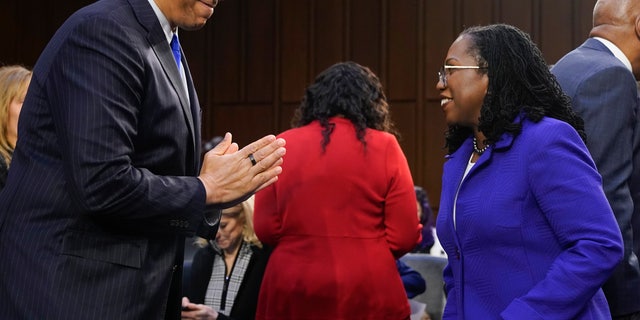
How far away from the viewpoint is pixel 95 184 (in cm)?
152

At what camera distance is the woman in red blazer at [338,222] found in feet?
10.0

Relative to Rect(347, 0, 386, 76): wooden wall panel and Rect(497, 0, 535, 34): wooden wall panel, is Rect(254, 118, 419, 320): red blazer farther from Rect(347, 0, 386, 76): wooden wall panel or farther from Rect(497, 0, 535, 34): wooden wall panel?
Rect(347, 0, 386, 76): wooden wall panel

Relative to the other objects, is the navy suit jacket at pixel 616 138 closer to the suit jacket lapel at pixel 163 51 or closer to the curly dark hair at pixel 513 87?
the curly dark hair at pixel 513 87

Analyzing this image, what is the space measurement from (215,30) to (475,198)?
664cm

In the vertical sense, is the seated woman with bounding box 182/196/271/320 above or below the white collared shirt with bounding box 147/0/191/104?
below

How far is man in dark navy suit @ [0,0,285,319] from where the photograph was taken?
1529 millimetres

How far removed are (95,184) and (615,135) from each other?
1275 millimetres

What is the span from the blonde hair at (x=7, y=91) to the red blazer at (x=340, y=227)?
0.95m

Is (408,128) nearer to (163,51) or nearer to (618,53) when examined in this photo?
(618,53)

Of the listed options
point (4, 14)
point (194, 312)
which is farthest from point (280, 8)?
point (194, 312)

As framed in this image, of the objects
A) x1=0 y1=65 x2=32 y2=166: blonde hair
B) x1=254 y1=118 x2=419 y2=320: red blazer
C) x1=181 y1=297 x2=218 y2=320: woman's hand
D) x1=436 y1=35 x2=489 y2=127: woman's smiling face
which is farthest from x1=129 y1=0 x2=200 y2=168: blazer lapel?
x1=181 y1=297 x2=218 y2=320: woman's hand

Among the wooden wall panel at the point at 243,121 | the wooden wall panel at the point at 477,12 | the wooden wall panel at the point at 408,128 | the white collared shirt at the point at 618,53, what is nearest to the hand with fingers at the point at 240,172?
the white collared shirt at the point at 618,53

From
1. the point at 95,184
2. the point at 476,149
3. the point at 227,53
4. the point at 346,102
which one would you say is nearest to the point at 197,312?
the point at 346,102

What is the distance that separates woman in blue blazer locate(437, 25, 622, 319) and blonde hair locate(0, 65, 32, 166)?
4.64 feet
